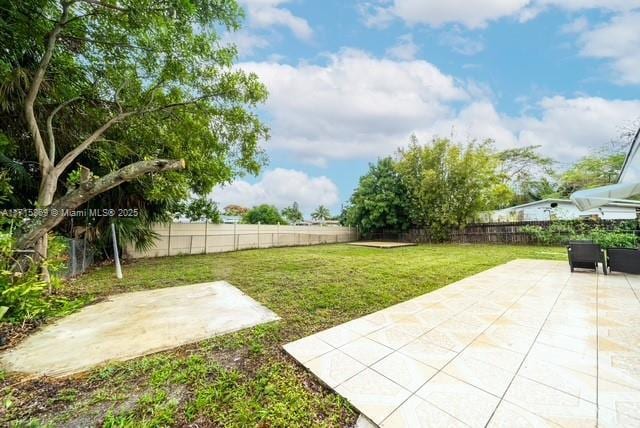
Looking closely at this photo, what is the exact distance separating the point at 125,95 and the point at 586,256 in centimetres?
1044

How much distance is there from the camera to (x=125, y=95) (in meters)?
5.18

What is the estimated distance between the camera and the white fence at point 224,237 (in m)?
8.77

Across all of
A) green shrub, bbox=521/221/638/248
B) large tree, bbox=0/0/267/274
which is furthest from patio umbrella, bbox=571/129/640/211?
large tree, bbox=0/0/267/274

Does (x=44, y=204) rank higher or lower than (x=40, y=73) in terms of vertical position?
lower

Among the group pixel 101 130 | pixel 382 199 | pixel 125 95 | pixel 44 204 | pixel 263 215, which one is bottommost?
pixel 44 204

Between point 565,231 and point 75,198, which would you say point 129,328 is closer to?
point 75,198

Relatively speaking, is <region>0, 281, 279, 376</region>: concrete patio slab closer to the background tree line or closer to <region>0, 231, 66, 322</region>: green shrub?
<region>0, 231, 66, 322</region>: green shrub

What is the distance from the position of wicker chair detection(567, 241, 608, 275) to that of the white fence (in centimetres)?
1096

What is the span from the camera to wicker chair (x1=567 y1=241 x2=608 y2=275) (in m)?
4.81

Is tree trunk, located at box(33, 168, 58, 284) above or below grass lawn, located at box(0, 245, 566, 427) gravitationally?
above

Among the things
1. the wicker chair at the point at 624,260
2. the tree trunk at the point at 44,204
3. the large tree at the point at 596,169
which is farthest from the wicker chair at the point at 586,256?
the large tree at the point at 596,169

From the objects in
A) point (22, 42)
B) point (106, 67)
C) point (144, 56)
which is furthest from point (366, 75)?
point (22, 42)

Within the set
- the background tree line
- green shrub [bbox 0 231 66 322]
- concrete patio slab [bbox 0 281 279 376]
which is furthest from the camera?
the background tree line

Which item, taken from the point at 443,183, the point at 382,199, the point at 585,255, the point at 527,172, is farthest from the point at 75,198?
the point at 527,172
